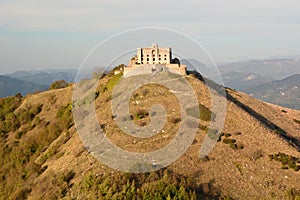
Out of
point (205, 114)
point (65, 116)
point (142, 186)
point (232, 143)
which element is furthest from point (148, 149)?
point (65, 116)

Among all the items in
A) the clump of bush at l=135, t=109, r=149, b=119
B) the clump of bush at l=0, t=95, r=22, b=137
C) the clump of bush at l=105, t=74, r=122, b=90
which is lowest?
the clump of bush at l=0, t=95, r=22, b=137

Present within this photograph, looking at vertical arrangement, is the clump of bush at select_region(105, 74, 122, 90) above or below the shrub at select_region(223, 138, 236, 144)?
above

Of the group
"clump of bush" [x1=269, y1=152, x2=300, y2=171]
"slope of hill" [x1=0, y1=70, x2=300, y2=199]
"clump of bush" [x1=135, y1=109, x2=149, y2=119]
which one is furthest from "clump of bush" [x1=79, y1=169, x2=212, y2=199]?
"clump of bush" [x1=135, y1=109, x2=149, y2=119]

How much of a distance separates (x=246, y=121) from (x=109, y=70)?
52739 millimetres

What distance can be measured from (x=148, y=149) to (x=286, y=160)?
70.8ft

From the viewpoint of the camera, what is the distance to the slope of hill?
159ft

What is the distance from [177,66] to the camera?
86500mm

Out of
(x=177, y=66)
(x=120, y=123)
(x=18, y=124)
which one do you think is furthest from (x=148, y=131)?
(x=18, y=124)

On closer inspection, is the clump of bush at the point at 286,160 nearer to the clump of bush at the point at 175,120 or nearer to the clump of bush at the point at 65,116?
the clump of bush at the point at 175,120

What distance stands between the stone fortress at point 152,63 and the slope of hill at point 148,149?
176 inches

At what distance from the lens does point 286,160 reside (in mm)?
58281

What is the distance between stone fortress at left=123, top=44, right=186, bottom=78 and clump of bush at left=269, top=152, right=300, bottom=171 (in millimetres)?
A: 32714

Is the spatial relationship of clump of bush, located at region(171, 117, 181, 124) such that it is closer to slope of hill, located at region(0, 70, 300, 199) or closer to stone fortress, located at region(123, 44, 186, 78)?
slope of hill, located at region(0, 70, 300, 199)

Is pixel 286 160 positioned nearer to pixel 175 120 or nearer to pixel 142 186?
pixel 175 120
